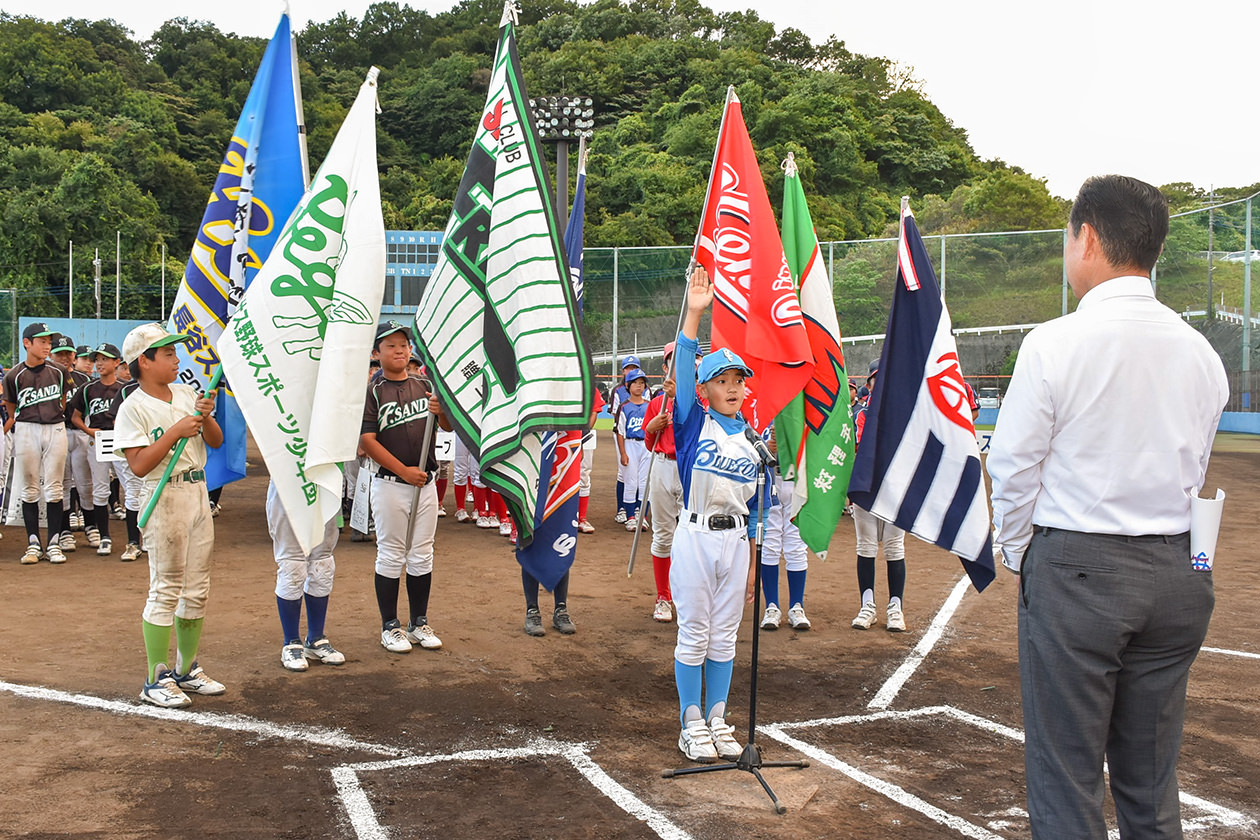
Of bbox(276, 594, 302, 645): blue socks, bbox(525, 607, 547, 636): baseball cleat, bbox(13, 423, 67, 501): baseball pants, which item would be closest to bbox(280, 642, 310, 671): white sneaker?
bbox(276, 594, 302, 645): blue socks

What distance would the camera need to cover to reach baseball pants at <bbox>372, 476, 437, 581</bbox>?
6988 mm

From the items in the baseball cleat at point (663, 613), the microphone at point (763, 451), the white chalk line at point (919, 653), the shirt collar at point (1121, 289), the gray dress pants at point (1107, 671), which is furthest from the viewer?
the baseball cleat at point (663, 613)

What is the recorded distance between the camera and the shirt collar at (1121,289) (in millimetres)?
2954

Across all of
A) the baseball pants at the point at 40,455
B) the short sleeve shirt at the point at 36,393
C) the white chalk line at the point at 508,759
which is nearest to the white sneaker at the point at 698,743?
the white chalk line at the point at 508,759

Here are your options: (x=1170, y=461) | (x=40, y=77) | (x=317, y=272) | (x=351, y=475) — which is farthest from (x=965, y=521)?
(x=40, y=77)

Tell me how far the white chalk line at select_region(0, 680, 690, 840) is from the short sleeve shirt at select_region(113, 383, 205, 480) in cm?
140

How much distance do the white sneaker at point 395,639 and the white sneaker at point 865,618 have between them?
11.9 ft

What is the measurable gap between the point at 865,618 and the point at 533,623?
273 cm

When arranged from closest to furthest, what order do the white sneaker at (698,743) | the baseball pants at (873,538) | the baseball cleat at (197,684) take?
the white sneaker at (698,743)
the baseball cleat at (197,684)
the baseball pants at (873,538)

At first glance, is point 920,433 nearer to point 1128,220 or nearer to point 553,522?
point 553,522

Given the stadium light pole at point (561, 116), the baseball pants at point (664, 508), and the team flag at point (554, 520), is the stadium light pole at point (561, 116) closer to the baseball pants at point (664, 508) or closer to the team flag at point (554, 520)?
the baseball pants at point (664, 508)

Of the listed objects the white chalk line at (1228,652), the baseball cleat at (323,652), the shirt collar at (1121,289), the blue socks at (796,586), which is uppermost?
the shirt collar at (1121,289)

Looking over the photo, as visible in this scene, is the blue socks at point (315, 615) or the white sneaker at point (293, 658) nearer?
the white sneaker at point (293, 658)

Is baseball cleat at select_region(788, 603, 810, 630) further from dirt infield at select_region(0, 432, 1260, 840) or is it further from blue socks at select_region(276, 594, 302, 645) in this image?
blue socks at select_region(276, 594, 302, 645)
